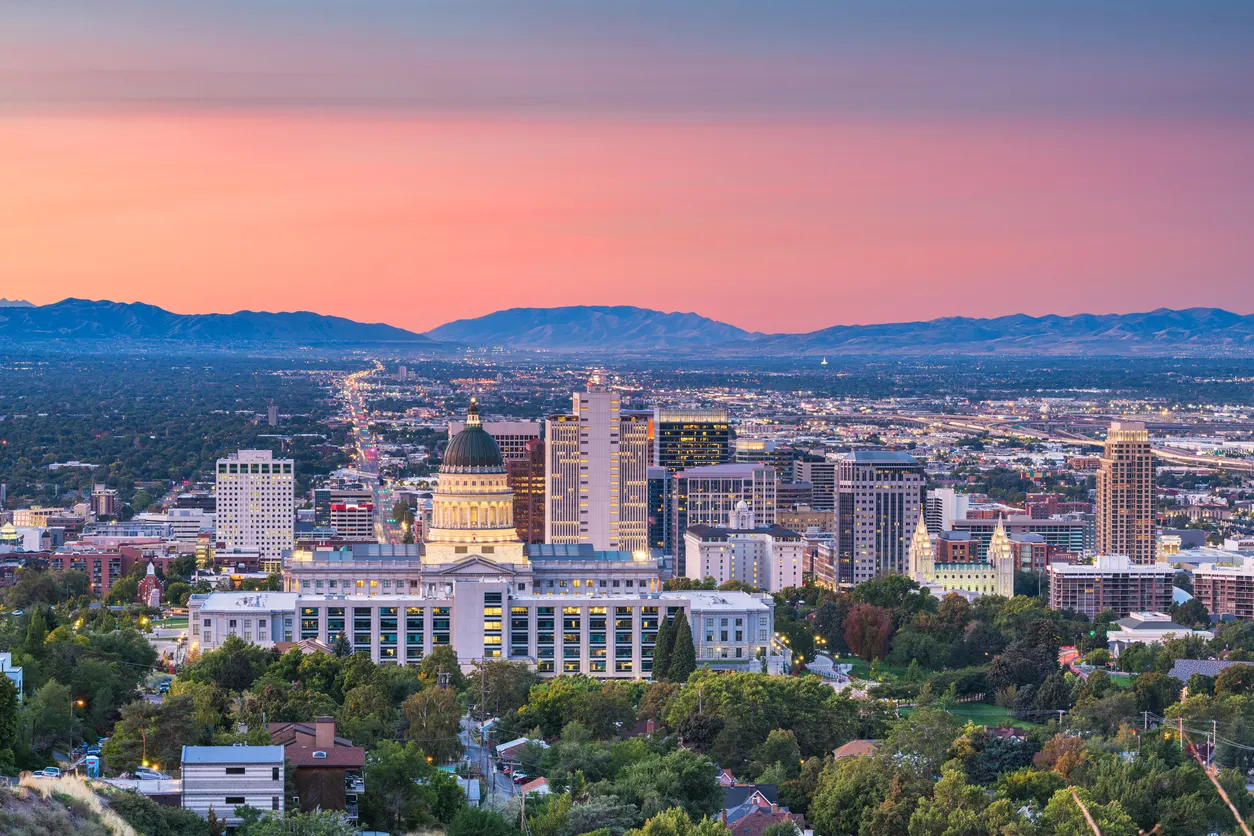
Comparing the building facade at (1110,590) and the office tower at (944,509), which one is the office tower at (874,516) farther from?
the building facade at (1110,590)

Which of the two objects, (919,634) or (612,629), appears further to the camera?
(919,634)

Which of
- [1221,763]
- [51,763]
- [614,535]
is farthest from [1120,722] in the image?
[614,535]

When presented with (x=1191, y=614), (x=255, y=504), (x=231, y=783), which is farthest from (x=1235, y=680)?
(x=255, y=504)

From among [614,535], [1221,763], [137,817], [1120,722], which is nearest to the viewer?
[137,817]

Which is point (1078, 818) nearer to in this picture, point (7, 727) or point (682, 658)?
point (7, 727)

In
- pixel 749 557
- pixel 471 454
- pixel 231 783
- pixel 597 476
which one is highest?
pixel 471 454

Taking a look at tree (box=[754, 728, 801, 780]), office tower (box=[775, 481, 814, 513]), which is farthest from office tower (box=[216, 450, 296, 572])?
tree (box=[754, 728, 801, 780])

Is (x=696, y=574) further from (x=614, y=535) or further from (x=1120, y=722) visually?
(x=1120, y=722)

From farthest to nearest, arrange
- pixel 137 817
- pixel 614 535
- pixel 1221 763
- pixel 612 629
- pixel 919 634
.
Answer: pixel 614 535 < pixel 919 634 < pixel 612 629 < pixel 1221 763 < pixel 137 817
